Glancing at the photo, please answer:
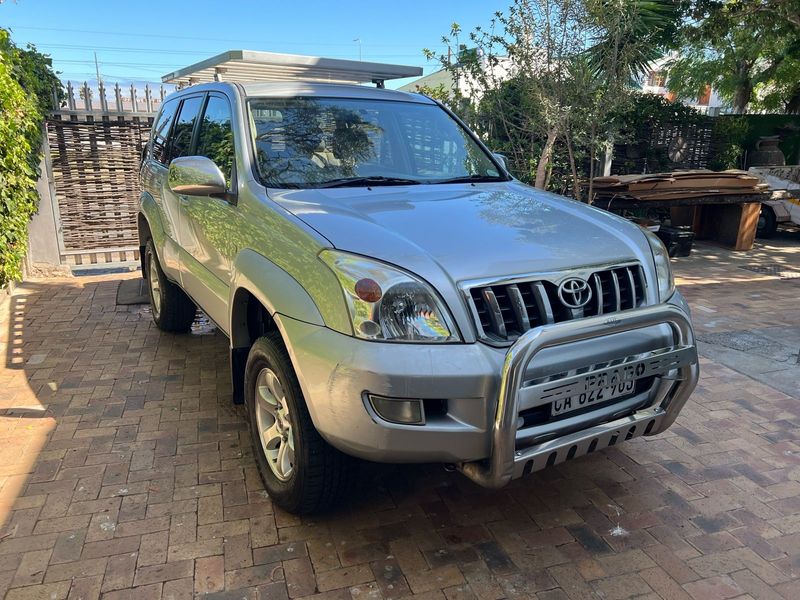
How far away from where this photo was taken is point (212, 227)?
340 cm

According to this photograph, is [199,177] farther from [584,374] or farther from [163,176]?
[584,374]

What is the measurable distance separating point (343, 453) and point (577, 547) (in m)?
1.10

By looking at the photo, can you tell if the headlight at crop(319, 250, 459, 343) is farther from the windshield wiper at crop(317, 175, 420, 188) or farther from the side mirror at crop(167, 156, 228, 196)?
the side mirror at crop(167, 156, 228, 196)

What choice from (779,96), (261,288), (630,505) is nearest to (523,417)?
(630,505)

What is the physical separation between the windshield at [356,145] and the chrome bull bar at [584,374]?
4.76 ft

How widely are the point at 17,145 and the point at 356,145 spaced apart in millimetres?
3962

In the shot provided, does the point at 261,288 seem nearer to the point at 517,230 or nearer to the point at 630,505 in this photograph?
the point at 517,230

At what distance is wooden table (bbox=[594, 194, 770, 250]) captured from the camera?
929 centimetres

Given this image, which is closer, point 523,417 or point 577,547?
point 523,417

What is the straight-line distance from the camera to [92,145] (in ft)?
24.8

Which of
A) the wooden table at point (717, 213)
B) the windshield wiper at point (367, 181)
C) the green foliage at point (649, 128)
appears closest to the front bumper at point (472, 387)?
the windshield wiper at point (367, 181)

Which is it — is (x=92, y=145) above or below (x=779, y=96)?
below

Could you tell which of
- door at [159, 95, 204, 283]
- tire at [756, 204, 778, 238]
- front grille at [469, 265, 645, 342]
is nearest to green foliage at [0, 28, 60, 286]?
door at [159, 95, 204, 283]

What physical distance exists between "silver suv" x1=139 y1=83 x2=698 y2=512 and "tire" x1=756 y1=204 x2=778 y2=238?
9.55m
